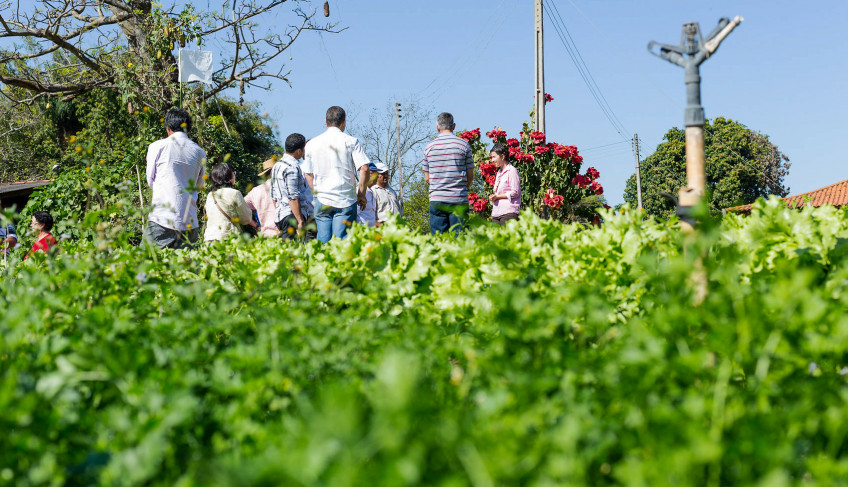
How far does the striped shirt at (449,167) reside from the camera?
6.36 m

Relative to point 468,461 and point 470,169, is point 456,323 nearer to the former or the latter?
point 468,461

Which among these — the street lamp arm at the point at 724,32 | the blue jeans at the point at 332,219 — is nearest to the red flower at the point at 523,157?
the blue jeans at the point at 332,219

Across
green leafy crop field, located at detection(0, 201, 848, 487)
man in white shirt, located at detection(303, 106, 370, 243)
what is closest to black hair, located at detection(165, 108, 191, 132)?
man in white shirt, located at detection(303, 106, 370, 243)

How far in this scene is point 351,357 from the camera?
6.47 ft

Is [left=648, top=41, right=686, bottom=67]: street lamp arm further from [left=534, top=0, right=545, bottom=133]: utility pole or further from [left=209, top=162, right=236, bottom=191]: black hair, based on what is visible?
[left=534, top=0, right=545, bottom=133]: utility pole

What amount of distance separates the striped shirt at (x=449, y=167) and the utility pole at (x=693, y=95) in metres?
4.04

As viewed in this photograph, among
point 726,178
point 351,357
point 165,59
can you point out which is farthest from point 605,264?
point 726,178

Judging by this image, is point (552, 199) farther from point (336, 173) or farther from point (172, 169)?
point (172, 169)

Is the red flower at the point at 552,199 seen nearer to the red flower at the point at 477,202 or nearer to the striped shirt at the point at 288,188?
the red flower at the point at 477,202

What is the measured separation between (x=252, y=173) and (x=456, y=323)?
1747 centimetres

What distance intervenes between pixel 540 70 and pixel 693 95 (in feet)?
41.8

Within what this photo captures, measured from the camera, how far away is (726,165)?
51844 mm

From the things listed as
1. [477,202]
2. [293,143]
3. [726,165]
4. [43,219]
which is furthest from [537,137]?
[726,165]

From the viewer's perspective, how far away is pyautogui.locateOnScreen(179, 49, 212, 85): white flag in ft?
32.6
